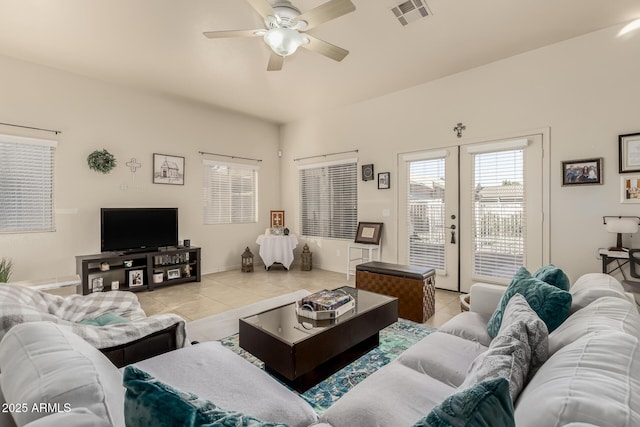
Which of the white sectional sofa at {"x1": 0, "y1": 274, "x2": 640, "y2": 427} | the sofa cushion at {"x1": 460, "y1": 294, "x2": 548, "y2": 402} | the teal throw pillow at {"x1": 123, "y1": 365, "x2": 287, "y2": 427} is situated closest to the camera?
the teal throw pillow at {"x1": 123, "y1": 365, "x2": 287, "y2": 427}

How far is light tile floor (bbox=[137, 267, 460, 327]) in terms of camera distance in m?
3.65

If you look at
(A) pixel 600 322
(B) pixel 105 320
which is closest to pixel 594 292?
(A) pixel 600 322

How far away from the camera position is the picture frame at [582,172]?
3.32m

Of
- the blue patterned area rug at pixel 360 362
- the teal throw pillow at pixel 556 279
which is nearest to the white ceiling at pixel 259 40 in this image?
the teal throw pillow at pixel 556 279

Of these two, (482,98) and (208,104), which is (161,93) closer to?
(208,104)

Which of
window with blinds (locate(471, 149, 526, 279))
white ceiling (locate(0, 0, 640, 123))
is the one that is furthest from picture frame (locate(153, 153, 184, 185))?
window with blinds (locate(471, 149, 526, 279))

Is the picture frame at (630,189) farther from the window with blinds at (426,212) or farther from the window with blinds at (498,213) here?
the window with blinds at (426,212)

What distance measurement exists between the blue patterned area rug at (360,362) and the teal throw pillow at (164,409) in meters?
1.44

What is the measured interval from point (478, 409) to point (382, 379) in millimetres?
906

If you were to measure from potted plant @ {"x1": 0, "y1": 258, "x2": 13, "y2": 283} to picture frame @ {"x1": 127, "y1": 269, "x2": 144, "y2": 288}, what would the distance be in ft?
4.14

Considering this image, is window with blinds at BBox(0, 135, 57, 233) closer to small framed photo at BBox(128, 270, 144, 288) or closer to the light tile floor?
small framed photo at BBox(128, 270, 144, 288)

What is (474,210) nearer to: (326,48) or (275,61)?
(326,48)

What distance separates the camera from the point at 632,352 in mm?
872

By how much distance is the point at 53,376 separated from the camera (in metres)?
0.79
